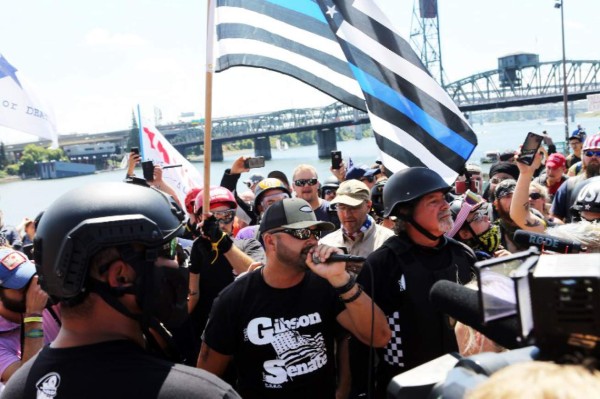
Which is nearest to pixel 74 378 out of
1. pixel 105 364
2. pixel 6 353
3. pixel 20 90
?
pixel 105 364

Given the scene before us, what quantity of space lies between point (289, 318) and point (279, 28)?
8.99 feet

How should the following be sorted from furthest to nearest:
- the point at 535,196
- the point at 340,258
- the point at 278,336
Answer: the point at 535,196 → the point at 278,336 → the point at 340,258

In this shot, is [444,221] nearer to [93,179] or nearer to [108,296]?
[108,296]

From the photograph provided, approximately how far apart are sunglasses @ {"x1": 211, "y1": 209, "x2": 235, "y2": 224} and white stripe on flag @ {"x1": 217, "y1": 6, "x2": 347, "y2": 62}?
1523mm

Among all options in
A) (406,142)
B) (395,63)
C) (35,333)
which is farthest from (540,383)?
(395,63)

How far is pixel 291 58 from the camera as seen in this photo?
4863 millimetres

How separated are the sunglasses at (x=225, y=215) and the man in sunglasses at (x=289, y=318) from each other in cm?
164

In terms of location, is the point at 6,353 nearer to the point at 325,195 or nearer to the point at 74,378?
the point at 74,378

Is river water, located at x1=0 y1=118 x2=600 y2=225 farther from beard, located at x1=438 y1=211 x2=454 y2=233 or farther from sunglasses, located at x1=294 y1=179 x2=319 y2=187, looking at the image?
beard, located at x1=438 y1=211 x2=454 y2=233

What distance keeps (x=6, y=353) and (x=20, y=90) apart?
13.1 ft

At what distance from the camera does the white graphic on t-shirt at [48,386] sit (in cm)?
161

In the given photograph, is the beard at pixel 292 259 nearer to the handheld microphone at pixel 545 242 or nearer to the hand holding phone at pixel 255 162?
the handheld microphone at pixel 545 242

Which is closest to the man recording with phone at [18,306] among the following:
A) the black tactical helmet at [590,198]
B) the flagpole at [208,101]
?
the flagpole at [208,101]

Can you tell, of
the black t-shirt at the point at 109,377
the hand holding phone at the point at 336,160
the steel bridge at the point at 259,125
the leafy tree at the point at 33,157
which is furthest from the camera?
the leafy tree at the point at 33,157
